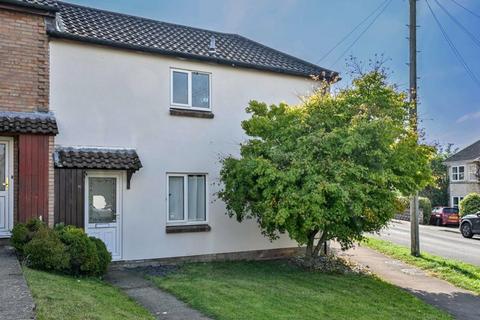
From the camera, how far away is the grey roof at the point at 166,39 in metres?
11.4

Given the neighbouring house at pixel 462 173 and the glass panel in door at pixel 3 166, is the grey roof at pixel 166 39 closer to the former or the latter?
the glass panel in door at pixel 3 166

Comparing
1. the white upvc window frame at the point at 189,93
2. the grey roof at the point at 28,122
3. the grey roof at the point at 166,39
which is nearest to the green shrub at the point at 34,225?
the grey roof at the point at 28,122

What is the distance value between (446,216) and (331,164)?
28248 mm

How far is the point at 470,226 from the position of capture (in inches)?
958

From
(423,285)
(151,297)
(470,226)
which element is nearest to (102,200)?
(151,297)

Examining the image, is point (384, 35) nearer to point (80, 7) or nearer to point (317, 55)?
point (317, 55)

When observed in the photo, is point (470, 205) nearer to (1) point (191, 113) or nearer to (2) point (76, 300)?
(1) point (191, 113)

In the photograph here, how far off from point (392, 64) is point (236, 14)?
6240 mm

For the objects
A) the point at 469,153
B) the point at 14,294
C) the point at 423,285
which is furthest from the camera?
the point at 469,153

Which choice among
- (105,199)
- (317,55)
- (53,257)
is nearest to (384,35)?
(317,55)

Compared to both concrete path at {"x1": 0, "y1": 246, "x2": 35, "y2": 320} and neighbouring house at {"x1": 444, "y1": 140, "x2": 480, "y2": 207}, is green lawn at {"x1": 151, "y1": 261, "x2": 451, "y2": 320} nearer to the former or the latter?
concrete path at {"x1": 0, "y1": 246, "x2": 35, "y2": 320}

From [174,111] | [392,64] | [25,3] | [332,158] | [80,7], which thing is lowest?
[332,158]

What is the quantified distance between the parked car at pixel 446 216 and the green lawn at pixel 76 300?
31.9m

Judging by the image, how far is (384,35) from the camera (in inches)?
686
